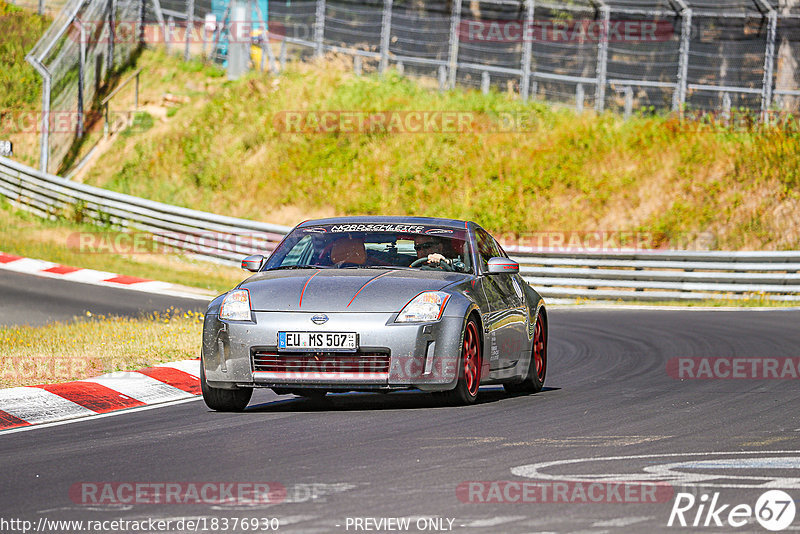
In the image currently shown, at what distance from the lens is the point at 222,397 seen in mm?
8750

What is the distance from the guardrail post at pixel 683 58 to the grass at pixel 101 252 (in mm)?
10458

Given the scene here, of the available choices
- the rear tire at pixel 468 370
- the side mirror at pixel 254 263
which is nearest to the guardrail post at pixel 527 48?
the side mirror at pixel 254 263

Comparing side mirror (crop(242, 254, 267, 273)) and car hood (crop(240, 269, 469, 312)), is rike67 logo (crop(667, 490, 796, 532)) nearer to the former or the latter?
car hood (crop(240, 269, 469, 312))

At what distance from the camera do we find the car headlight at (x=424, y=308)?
8375 mm

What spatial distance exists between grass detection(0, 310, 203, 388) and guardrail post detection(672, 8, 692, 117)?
15.1 m

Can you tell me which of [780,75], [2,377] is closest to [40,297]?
[2,377]

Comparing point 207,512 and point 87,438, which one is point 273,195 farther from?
point 207,512

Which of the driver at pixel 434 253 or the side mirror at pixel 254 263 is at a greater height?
the driver at pixel 434 253

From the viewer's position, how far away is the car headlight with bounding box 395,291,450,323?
27.5 feet

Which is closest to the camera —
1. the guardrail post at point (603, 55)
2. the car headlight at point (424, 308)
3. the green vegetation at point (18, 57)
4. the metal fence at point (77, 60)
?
the car headlight at point (424, 308)

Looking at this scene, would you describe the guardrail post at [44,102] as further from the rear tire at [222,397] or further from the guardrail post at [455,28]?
the rear tire at [222,397]

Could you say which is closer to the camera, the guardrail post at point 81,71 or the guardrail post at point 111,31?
the guardrail post at point 81,71

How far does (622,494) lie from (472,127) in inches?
1073

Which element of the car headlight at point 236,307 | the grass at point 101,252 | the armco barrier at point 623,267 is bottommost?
the grass at point 101,252
